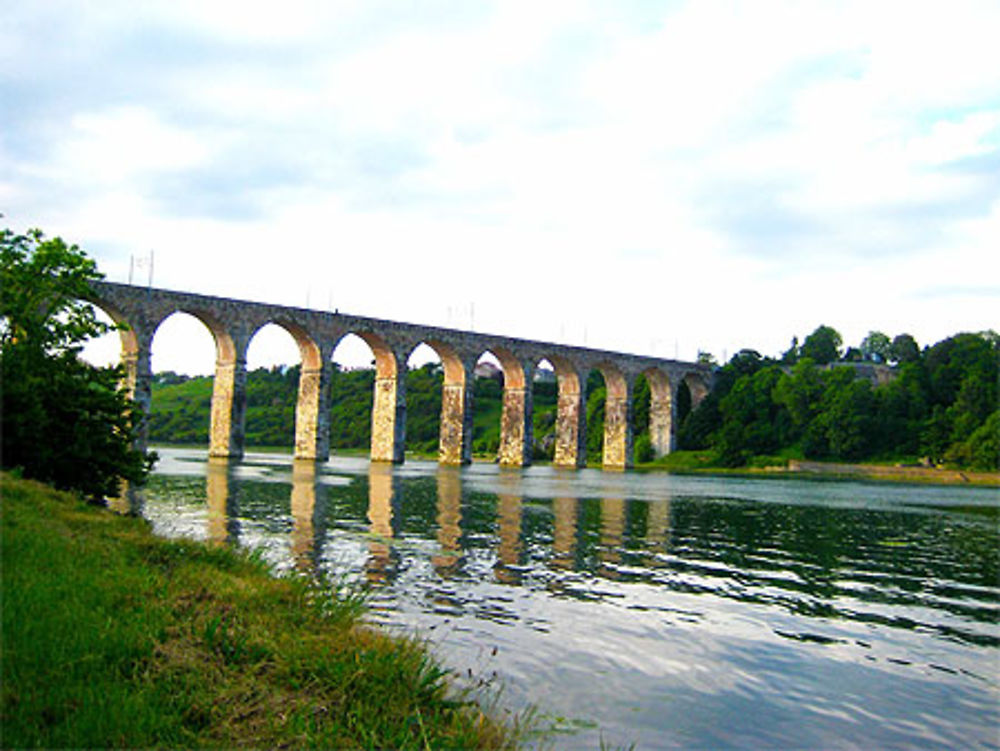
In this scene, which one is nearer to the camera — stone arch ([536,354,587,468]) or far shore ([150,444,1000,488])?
far shore ([150,444,1000,488])

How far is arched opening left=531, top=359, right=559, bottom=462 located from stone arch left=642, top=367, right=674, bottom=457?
39.8 ft

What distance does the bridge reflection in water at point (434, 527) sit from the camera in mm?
16266

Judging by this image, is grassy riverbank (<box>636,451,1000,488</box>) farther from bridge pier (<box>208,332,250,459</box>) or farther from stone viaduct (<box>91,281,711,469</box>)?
bridge pier (<box>208,332,250,459</box>)

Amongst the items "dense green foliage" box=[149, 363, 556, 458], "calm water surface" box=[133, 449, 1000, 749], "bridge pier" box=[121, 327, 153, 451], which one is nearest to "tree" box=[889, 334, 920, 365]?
"dense green foliage" box=[149, 363, 556, 458]

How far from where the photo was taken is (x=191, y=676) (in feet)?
21.2

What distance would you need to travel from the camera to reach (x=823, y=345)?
485 feet

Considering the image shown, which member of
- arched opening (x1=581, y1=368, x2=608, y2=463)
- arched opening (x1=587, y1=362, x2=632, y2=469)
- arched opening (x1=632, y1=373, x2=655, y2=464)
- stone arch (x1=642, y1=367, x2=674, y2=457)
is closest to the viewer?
arched opening (x1=587, y1=362, x2=632, y2=469)

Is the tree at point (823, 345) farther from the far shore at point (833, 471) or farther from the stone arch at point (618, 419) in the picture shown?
the stone arch at point (618, 419)

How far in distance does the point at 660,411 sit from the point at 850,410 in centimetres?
2030

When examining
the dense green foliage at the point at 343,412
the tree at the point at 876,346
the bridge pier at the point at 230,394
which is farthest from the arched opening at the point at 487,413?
the tree at the point at 876,346

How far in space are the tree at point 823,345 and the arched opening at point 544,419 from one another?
44.4 m

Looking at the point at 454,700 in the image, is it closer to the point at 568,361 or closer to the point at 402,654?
the point at 402,654

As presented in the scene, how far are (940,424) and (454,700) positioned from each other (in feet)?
303

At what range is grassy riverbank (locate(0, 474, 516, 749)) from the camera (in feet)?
18.1
